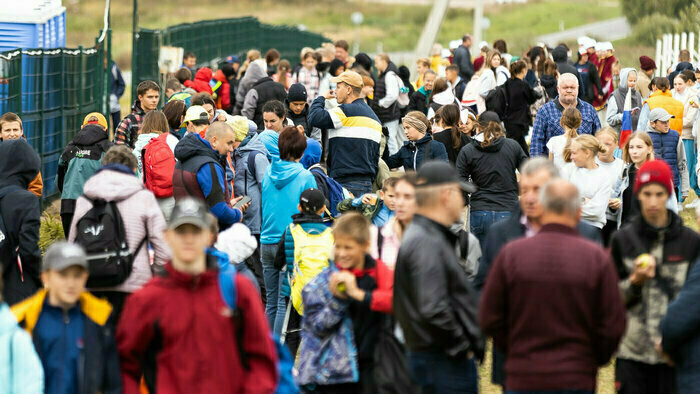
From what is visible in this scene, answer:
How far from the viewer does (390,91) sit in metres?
17.1

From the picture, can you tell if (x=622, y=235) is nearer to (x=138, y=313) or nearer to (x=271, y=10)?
(x=138, y=313)

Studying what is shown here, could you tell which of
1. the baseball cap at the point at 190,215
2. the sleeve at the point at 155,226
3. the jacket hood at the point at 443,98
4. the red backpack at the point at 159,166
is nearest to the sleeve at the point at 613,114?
the jacket hood at the point at 443,98

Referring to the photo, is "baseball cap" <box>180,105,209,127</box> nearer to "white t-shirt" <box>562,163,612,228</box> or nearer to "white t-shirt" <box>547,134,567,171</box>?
"white t-shirt" <box>562,163,612,228</box>

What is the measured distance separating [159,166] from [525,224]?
429 cm

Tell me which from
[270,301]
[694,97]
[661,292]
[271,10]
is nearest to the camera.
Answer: [661,292]

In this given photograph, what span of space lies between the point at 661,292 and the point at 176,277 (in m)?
2.76

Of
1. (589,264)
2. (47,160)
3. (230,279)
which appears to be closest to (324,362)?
(230,279)

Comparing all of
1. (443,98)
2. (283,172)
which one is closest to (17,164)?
(283,172)

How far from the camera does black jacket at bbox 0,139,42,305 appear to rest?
817 cm

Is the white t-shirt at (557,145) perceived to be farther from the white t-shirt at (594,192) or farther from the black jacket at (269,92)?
the black jacket at (269,92)

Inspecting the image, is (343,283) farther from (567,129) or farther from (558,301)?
(567,129)

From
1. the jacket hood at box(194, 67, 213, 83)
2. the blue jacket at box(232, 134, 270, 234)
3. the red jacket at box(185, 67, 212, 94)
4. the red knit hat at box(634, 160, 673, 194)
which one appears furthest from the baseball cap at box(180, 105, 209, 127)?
the jacket hood at box(194, 67, 213, 83)

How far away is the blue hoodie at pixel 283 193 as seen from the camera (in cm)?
951

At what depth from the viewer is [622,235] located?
6.33m
